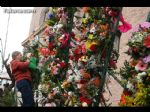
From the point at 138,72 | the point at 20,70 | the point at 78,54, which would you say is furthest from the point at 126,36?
the point at 138,72

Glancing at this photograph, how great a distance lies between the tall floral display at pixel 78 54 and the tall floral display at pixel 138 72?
250mm

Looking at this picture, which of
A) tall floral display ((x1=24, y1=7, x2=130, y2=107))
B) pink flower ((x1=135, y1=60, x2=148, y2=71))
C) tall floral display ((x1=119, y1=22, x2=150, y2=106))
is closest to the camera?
tall floral display ((x1=119, y1=22, x2=150, y2=106))

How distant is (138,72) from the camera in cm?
530

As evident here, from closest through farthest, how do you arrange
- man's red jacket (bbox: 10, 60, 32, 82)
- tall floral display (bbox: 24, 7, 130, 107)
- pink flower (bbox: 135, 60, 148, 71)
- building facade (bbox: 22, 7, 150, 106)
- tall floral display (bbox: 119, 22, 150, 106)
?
tall floral display (bbox: 119, 22, 150, 106), pink flower (bbox: 135, 60, 148, 71), tall floral display (bbox: 24, 7, 130, 107), man's red jacket (bbox: 10, 60, 32, 82), building facade (bbox: 22, 7, 150, 106)

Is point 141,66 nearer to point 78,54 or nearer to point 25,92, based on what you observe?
point 78,54

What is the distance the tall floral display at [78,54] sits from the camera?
5574mm

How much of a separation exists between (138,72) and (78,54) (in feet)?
4.46

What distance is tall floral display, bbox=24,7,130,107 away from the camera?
18.3 ft

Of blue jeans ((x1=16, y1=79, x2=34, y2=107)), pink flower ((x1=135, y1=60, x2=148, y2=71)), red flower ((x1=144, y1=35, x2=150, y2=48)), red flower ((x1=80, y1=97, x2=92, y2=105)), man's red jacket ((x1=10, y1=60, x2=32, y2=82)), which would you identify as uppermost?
red flower ((x1=144, y1=35, x2=150, y2=48))

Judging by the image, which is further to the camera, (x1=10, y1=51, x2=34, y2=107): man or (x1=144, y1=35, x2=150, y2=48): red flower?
(x1=10, y1=51, x2=34, y2=107): man

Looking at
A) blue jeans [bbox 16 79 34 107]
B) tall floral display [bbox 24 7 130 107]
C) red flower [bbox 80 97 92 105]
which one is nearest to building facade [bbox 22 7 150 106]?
tall floral display [bbox 24 7 130 107]

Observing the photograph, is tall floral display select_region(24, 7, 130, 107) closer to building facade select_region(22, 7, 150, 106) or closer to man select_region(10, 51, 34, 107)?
man select_region(10, 51, 34, 107)

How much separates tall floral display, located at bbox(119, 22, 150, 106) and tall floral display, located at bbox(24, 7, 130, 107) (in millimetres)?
250
